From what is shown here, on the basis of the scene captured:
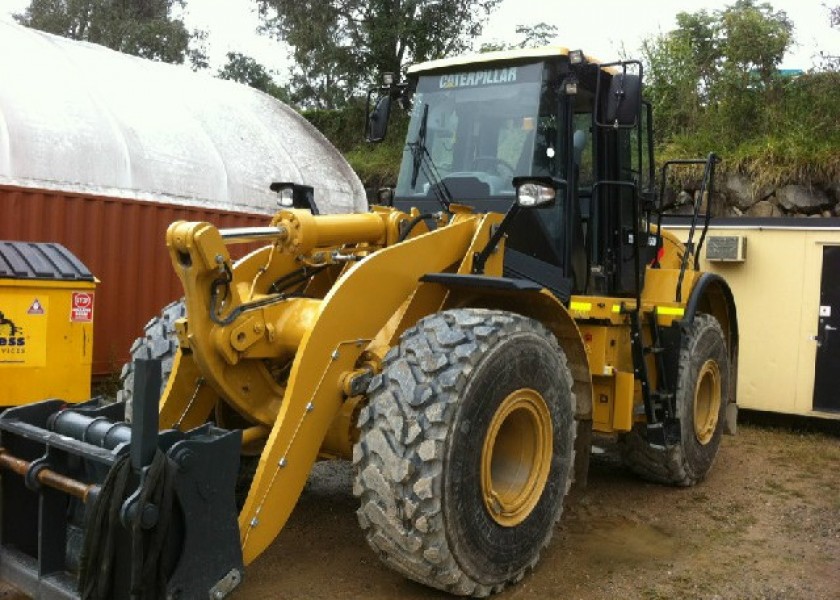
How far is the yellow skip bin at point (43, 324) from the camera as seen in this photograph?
6.35 meters

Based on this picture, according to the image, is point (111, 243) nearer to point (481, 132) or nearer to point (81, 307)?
point (81, 307)

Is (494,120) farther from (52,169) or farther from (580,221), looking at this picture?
(52,169)

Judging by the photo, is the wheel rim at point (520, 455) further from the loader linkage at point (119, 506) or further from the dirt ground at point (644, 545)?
the loader linkage at point (119, 506)

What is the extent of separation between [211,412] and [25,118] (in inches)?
250

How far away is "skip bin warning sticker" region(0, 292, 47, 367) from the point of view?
6328 millimetres

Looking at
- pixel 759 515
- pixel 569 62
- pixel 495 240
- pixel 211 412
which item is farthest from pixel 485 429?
pixel 759 515

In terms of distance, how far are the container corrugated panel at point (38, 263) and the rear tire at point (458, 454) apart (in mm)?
3953

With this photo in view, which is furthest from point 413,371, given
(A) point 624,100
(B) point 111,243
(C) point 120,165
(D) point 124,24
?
(D) point 124,24

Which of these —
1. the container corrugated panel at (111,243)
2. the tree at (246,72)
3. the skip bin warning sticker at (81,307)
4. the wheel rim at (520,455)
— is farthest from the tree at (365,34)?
the wheel rim at (520,455)

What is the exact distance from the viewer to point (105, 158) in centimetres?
969

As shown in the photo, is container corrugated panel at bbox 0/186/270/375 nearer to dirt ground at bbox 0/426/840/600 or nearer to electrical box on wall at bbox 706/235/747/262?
dirt ground at bbox 0/426/840/600

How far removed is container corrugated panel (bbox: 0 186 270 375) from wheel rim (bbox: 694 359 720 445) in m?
5.75

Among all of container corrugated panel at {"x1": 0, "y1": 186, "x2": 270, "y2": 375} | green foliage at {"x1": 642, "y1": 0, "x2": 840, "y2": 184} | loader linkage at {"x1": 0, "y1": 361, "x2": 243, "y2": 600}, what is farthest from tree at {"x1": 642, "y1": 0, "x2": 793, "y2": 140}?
loader linkage at {"x1": 0, "y1": 361, "x2": 243, "y2": 600}

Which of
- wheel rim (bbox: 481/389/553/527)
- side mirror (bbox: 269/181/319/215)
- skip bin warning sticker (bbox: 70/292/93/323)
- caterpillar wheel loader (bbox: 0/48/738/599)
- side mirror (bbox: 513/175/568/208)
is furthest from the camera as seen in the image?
skip bin warning sticker (bbox: 70/292/93/323)
